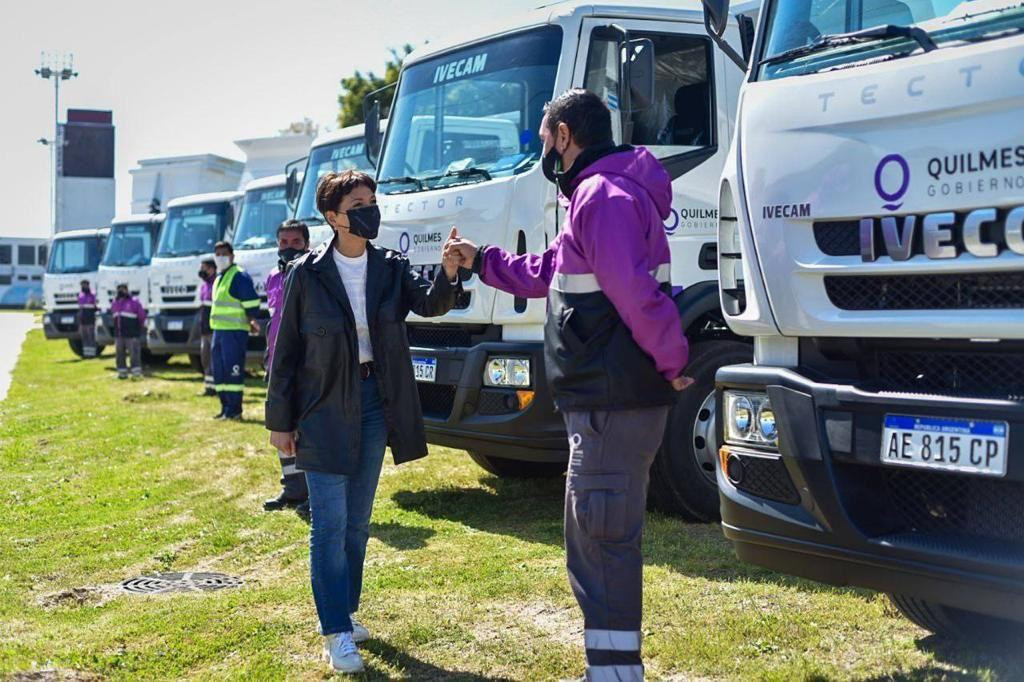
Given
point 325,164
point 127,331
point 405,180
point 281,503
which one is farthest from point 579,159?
point 127,331

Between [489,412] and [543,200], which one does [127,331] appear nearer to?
[489,412]

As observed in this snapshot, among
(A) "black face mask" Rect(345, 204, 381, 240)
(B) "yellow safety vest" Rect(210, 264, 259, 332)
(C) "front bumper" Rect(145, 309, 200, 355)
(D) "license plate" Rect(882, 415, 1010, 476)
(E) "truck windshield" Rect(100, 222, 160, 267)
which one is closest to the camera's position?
(D) "license plate" Rect(882, 415, 1010, 476)

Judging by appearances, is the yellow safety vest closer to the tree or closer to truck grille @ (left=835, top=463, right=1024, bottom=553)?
truck grille @ (left=835, top=463, right=1024, bottom=553)

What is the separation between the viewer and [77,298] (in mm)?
26328

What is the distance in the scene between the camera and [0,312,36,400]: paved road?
21.9 meters

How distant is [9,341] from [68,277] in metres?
8.93

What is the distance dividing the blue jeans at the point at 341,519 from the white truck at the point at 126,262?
17.8 metres

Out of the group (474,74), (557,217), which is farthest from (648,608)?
(474,74)

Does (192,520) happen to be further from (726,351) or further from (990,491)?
(990,491)

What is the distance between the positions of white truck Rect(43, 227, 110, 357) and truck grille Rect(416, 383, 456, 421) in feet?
66.9

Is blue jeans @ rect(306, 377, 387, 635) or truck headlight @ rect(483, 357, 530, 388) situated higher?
truck headlight @ rect(483, 357, 530, 388)

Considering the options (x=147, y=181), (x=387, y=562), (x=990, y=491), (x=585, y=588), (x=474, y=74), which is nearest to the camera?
(x=990, y=491)

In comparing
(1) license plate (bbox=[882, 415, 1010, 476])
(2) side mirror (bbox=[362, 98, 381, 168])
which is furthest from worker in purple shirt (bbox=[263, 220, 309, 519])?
(1) license plate (bbox=[882, 415, 1010, 476])

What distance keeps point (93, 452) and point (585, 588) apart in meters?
8.42
